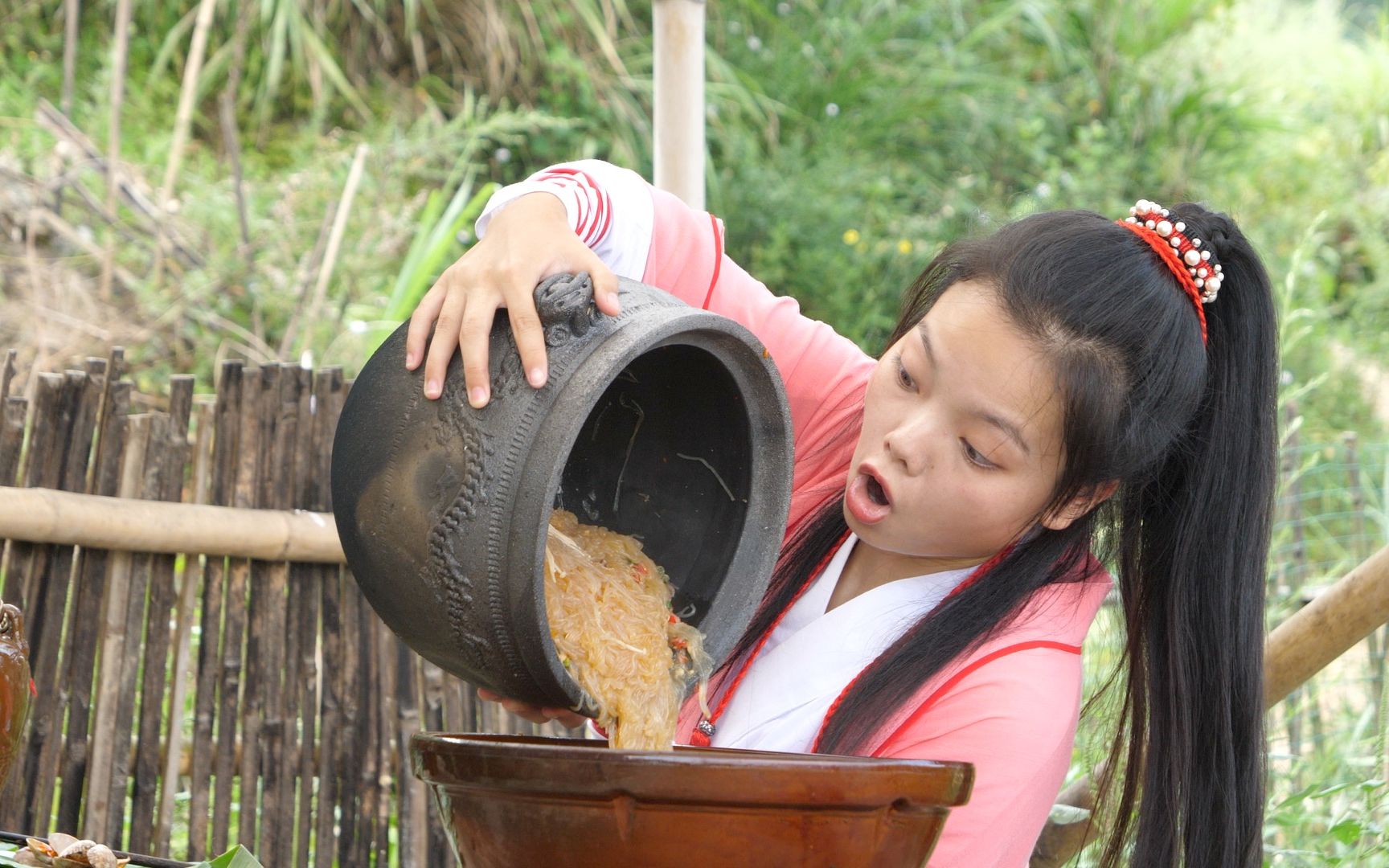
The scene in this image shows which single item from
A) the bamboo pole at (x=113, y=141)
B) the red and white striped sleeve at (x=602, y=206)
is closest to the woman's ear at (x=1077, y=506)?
the red and white striped sleeve at (x=602, y=206)

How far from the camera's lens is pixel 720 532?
1687 mm

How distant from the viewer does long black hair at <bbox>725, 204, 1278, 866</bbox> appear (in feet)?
5.48

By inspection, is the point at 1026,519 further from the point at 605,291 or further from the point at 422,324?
the point at 422,324

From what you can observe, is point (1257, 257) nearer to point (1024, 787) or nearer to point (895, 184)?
point (1024, 787)

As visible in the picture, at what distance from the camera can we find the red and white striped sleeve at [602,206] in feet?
5.35

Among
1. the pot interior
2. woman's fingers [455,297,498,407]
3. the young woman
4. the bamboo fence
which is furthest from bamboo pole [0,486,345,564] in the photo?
woman's fingers [455,297,498,407]

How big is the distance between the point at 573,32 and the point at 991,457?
5407 mm

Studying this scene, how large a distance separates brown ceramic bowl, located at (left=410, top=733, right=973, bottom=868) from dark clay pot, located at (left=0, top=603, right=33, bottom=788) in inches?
19.1

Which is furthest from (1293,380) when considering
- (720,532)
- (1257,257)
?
(720,532)

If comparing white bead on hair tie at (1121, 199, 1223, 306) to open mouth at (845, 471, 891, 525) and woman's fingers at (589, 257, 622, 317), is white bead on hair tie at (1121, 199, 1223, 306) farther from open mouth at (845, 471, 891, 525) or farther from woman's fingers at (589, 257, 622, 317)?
woman's fingers at (589, 257, 622, 317)

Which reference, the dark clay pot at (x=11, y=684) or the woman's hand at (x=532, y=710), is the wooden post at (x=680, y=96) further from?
the dark clay pot at (x=11, y=684)

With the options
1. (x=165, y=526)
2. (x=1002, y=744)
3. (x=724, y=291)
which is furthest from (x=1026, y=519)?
(x=165, y=526)

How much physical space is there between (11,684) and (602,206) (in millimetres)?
848

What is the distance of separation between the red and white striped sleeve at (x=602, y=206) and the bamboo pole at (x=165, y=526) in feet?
2.99
